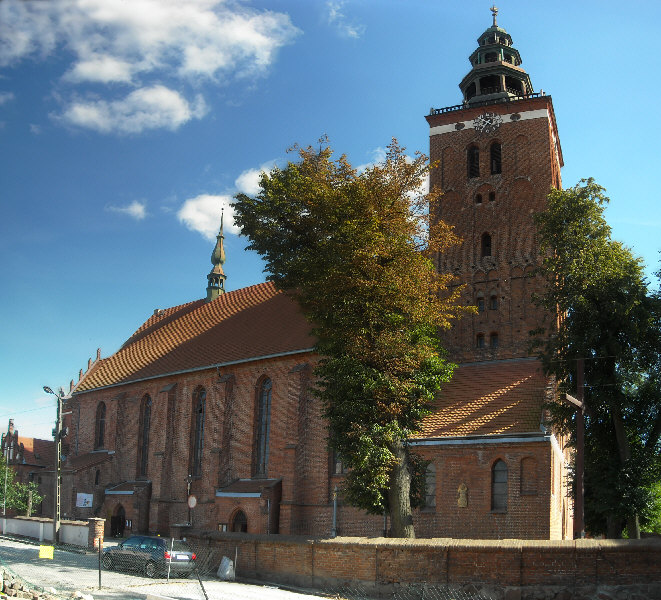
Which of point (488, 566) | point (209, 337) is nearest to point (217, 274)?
point (209, 337)

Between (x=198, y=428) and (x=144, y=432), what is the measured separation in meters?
5.30

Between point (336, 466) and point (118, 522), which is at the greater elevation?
point (336, 466)

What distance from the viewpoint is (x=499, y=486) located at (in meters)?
24.8

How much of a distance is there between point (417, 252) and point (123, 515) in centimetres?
2440

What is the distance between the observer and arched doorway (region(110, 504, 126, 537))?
126 ft

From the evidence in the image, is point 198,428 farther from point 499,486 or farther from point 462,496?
point 499,486

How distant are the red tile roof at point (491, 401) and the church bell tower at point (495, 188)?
3.98ft

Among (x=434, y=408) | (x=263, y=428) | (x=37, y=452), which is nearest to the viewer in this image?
(x=434, y=408)

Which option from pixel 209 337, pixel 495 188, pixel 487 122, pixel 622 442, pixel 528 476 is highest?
pixel 487 122

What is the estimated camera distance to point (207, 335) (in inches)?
1592

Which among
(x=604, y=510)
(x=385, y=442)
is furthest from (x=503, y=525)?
(x=385, y=442)

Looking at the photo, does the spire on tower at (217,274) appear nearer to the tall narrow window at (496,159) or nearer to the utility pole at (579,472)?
the tall narrow window at (496,159)

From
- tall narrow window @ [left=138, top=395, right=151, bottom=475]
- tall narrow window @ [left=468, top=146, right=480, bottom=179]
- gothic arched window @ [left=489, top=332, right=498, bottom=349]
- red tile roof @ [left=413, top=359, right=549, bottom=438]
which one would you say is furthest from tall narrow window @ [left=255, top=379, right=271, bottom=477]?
tall narrow window @ [left=468, top=146, right=480, bottom=179]

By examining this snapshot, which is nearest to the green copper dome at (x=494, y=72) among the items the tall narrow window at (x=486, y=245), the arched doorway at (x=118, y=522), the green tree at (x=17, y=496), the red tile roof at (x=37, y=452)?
the tall narrow window at (x=486, y=245)
